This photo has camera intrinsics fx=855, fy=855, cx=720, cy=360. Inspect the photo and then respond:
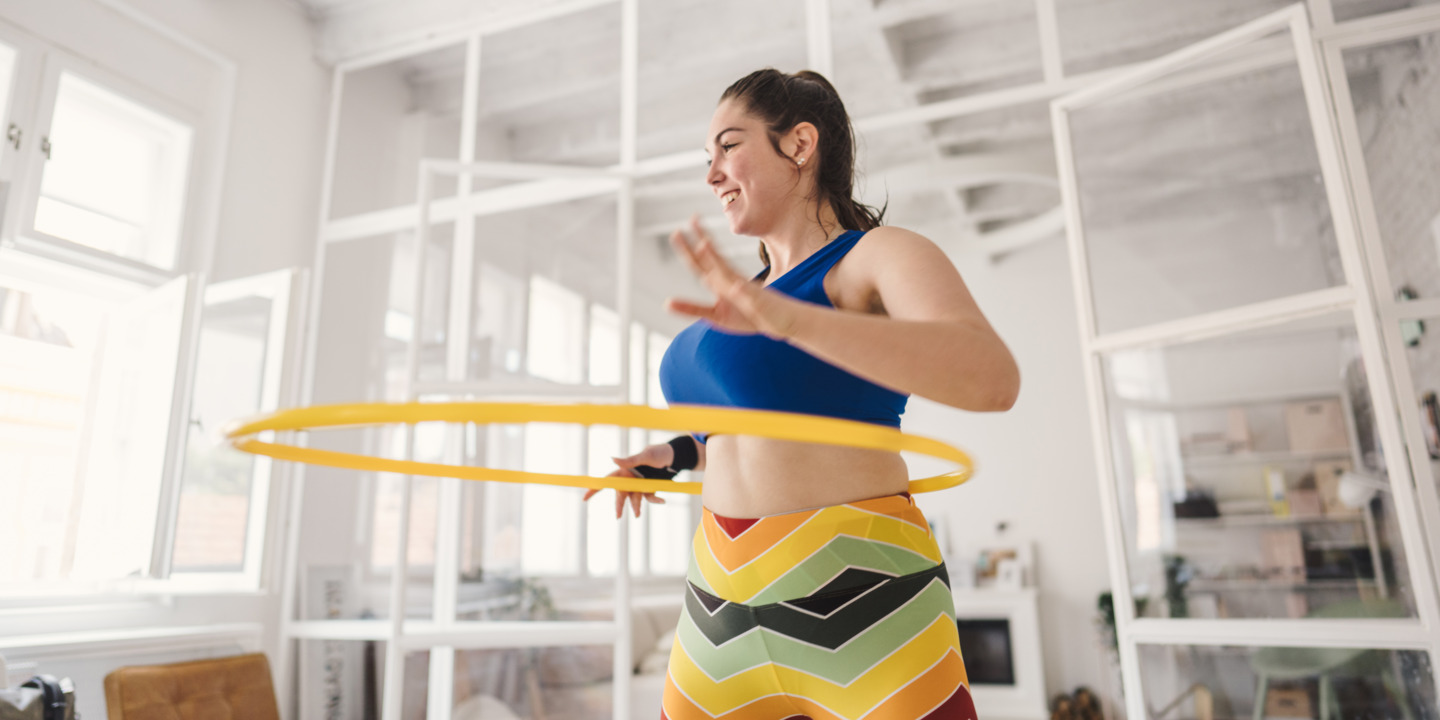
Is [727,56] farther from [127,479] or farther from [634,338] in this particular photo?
[127,479]

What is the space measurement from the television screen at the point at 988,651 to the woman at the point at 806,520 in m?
5.80

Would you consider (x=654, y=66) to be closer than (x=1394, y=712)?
No

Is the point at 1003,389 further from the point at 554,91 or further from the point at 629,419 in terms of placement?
the point at 554,91

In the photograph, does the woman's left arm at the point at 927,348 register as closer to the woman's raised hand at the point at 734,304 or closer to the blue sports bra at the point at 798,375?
the woman's raised hand at the point at 734,304

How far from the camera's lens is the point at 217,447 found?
11.6 feet

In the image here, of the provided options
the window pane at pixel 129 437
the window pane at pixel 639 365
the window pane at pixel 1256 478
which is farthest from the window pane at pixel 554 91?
the window pane at pixel 1256 478

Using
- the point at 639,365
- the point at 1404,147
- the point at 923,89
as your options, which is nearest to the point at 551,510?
the point at 639,365

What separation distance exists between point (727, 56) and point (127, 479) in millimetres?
2855

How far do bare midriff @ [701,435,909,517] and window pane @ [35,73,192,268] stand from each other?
3102mm

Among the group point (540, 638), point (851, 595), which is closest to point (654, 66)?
point (540, 638)

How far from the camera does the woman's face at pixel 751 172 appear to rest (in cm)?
112

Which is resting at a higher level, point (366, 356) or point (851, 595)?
point (366, 356)

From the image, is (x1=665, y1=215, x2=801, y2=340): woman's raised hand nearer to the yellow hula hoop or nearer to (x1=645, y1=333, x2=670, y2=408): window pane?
the yellow hula hoop

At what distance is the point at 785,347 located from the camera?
972 millimetres
